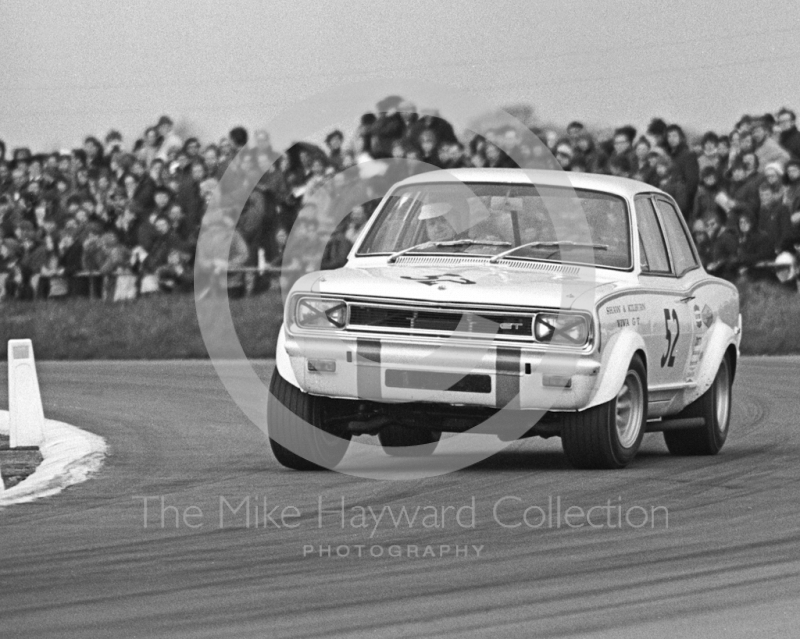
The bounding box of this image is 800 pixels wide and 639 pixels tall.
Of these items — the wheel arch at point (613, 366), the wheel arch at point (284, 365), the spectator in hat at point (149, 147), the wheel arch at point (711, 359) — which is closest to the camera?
the wheel arch at point (613, 366)

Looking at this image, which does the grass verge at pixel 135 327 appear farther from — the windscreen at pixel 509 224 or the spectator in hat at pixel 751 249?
the windscreen at pixel 509 224

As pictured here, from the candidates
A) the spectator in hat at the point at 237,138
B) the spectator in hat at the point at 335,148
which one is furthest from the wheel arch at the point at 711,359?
the spectator in hat at the point at 237,138

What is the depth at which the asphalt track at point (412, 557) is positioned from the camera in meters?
4.86

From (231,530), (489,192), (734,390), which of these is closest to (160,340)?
(734,390)

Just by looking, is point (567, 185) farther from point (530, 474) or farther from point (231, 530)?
point (231, 530)

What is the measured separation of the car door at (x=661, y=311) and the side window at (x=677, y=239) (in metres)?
0.09

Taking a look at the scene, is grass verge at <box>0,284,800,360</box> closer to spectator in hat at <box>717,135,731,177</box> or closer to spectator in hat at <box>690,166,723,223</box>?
spectator in hat at <box>690,166,723,223</box>

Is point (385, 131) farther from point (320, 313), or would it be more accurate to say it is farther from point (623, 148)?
point (320, 313)

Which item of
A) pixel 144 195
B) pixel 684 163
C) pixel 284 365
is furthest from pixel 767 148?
pixel 284 365

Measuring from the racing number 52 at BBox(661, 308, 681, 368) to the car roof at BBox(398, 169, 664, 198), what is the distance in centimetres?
74

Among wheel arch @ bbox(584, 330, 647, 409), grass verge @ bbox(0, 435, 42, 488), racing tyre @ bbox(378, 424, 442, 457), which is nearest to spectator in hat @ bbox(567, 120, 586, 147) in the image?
racing tyre @ bbox(378, 424, 442, 457)

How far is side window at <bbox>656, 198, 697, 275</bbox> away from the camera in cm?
956

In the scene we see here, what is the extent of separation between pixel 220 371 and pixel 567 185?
8.24 m

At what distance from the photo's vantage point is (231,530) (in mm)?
6504
